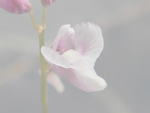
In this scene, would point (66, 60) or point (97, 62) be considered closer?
point (66, 60)

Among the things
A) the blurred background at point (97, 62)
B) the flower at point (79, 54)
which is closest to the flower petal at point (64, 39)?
the flower at point (79, 54)

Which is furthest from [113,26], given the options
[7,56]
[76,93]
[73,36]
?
[73,36]

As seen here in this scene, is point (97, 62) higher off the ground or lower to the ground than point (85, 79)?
lower

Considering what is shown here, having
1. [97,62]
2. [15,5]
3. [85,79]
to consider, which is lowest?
[97,62]

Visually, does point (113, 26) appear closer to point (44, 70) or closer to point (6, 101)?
point (6, 101)

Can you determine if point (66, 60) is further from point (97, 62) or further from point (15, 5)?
point (97, 62)

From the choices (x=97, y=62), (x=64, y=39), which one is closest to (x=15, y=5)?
(x=64, y=39)

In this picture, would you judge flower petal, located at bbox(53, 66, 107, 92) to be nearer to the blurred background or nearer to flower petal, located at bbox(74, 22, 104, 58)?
flower petal, located at bbox(74, 22, 104, 58)
